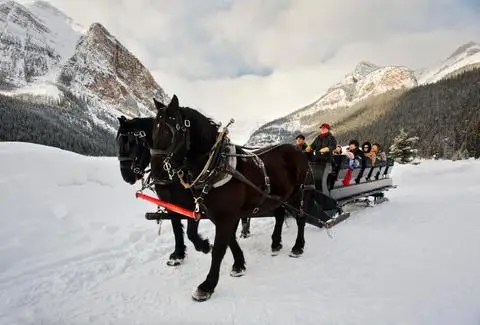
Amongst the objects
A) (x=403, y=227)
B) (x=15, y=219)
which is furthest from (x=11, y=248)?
(x=403, y=227)

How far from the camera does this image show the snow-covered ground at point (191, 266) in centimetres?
436

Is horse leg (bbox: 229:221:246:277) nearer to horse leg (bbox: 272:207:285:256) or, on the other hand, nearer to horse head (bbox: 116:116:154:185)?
horse leg (bbox: 272:207:285:256)

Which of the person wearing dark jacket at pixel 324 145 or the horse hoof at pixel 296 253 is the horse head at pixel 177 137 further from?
the person wearing dark jacket at pixel 324 145

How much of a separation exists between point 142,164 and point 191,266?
1.92 meters

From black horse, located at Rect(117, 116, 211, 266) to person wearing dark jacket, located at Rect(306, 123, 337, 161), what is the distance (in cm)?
369

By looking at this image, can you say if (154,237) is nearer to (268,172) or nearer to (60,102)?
(268,172)

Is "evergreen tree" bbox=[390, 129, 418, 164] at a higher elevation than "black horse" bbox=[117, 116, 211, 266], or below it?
higher

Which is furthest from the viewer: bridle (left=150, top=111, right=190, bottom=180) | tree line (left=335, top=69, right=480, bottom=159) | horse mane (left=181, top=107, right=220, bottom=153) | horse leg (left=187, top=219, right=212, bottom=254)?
tree line (left=335, top=69, right=480, bottom=159)

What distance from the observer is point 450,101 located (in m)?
123

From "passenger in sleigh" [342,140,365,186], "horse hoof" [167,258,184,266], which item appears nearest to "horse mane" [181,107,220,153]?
Result: "horse hoof" [167,258,184,266]

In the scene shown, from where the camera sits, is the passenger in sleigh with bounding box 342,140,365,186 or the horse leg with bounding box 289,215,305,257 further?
the passenger in sleigh with bounding box 342,140,365,186

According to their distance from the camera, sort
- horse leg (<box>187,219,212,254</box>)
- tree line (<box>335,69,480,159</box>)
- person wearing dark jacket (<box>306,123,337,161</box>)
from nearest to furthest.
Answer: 1. horse leg (<box>187,219,212,254</box>)
2. person wearing dark jacket (<box>306,123,337,161</box>)
3. tree line (<box>335,69,480,159</box>)

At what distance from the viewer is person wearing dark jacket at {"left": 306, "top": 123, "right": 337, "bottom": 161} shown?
28.2ft

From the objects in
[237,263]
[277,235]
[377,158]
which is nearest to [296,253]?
[277,235]
